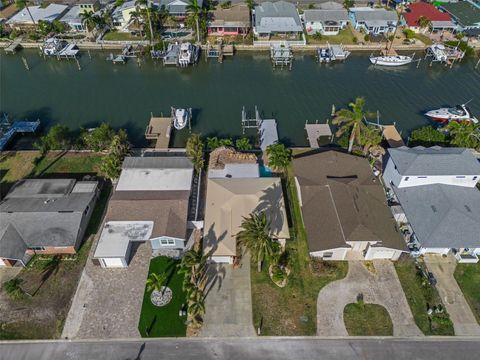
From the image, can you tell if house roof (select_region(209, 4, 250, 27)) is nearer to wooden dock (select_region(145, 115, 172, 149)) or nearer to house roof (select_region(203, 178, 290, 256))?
wooden dock (select_region(145, 115, 172, 149))

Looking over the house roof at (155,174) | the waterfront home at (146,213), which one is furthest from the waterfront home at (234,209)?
the house roof at (155,174)

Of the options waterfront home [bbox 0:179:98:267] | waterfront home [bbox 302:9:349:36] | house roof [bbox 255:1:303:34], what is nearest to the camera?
waterfront home [bbox 0:179:98:267]

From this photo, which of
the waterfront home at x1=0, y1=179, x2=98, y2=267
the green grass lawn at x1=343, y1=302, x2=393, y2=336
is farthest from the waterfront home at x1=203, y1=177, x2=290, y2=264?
the waterfront home at x1=0, y1=179, x2=98, y2=267

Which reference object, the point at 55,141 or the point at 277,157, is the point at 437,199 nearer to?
the point at 277,157

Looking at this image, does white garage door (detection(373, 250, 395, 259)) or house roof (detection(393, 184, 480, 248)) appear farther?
white garage door (detection(373, 250, 395, 259))

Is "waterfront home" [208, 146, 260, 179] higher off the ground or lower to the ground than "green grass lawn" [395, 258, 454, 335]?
higher

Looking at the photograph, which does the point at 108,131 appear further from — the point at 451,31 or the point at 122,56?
the point at 451,31

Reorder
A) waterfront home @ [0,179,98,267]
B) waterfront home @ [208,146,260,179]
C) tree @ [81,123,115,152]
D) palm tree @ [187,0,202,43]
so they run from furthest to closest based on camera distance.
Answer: palm tree @ [187,0,202,43] → tree @ [81,123,115,152] → waterfront home @ [208,146,260,179] → waterfront home @ [0,179,98,267]
